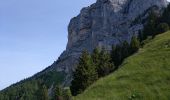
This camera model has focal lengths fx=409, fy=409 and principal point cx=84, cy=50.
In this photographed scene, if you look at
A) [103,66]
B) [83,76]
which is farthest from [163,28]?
[83,76]

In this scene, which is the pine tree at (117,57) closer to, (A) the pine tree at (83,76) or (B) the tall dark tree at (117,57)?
(B) the tall dark tree at (117,57)

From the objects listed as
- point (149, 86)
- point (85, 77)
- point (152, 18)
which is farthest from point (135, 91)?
point (152, 18)

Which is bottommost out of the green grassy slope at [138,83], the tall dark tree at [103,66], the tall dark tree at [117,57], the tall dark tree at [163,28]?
the green grassy slope at [138,83]

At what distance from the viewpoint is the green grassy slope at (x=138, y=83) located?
47.3 meters

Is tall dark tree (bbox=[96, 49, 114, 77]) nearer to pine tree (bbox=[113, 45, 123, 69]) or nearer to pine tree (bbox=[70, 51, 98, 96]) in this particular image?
pine tree (bbox=[70, 51, 98, 96])

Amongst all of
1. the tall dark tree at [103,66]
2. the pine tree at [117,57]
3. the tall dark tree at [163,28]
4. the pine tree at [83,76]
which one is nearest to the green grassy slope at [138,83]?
the pine tree at [83,76]

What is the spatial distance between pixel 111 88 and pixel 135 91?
168 inches

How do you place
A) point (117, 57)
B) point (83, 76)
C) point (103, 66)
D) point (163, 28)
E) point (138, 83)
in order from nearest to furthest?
point (138, 83) < point (83, 76) < point (103, 66) < point (117, 57) < point (163, 28)

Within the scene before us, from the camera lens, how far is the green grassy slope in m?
47.3

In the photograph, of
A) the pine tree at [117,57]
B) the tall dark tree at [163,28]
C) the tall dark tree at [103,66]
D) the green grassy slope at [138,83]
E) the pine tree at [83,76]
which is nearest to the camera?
the green grassy slope at [138,83]

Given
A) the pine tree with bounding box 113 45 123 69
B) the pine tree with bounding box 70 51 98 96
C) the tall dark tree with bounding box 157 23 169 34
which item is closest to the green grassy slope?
the pine tree with bounding box 70 51 98 96

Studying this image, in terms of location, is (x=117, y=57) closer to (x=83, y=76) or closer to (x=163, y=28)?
(x=163, y=28)

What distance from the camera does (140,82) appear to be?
52.3 m

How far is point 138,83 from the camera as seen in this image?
51.9 m
